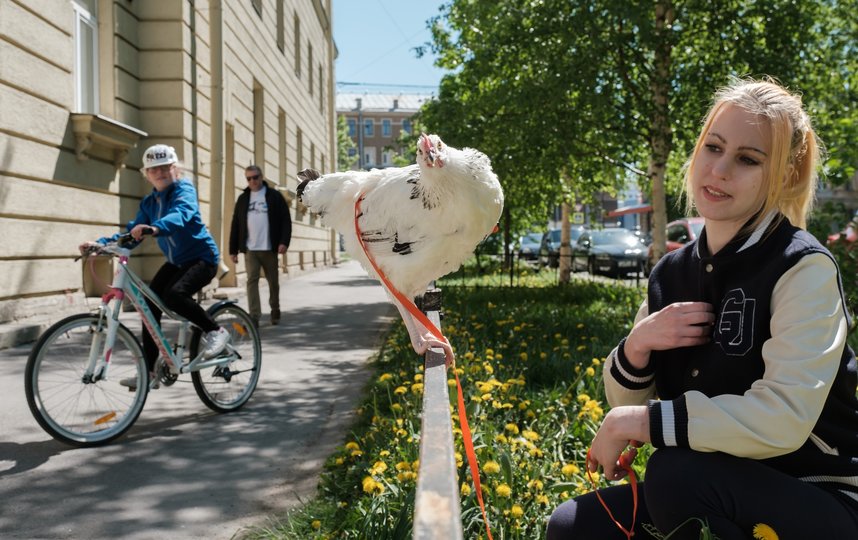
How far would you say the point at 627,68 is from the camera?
368 inches

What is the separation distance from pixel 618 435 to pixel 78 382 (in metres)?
3.83

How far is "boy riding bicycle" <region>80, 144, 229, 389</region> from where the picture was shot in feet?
15.5

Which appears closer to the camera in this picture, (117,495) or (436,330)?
(436,330)

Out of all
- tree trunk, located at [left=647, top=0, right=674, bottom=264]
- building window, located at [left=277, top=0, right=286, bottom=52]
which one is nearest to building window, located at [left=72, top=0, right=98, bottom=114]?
tree trunk, located at [left=647, top=0, right=674, bottom=264]

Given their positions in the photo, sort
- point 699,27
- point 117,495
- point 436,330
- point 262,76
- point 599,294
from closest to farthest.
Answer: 1. point 436,330
2. point 117,495
3. point 699,27
4. point 599,294
5. point 262,76

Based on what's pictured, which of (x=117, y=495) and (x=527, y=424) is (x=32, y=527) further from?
(x=527, y=424)

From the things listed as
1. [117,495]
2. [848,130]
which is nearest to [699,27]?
[848,130]

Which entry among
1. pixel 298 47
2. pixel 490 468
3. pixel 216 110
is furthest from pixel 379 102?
pixel 490 468

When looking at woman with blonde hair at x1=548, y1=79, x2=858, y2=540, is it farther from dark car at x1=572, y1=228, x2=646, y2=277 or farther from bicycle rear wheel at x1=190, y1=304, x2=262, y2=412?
dark car at x1=572, y1=228, x2=646, y2=277

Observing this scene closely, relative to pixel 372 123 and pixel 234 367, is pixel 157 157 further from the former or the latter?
pixel 372 123

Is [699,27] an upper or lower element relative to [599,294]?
upper

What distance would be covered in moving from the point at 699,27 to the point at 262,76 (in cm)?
1063

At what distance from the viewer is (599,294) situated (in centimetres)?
1162

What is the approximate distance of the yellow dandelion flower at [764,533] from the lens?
1333 millimetres
